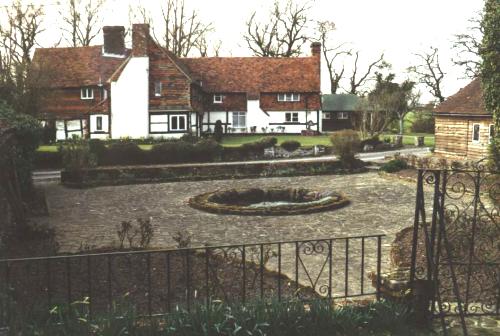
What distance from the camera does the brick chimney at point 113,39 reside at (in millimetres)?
48344

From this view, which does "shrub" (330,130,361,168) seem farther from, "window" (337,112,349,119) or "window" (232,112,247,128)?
"window" (337,112,349,119)

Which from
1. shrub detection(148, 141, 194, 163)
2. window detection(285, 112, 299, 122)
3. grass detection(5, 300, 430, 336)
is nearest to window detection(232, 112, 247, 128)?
window detection(285, 112, 299, 122)

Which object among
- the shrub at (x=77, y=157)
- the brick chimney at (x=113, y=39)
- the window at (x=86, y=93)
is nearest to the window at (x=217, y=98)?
the brick chimney at (x=113, y=39)

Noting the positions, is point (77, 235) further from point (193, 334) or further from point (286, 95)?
point (286, 95)

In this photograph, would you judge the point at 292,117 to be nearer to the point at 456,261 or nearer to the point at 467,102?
the point at 467,102

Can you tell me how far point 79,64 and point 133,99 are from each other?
27.8 feet

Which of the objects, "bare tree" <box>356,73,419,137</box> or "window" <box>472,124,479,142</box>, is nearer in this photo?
"window" <box>472,124,479,142</box>

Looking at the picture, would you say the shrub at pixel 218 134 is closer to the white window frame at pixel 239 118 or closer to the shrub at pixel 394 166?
the white window frame at pixel 239 118

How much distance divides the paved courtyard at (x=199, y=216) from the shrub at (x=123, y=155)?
20.6 ft

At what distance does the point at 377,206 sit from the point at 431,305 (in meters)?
12.0

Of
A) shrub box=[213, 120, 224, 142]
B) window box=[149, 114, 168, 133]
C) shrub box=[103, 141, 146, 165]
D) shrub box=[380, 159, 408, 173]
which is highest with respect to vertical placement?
window box=[149, 114, 168, 133]

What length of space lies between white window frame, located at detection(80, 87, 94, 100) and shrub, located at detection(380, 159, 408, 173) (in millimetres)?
29256

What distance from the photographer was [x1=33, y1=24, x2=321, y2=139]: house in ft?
144

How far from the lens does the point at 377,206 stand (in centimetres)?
1891
